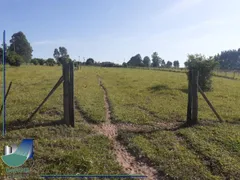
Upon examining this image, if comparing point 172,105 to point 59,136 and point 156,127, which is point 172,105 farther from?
point 59,136

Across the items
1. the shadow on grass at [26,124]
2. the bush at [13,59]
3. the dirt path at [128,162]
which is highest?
the bush at [13,59]

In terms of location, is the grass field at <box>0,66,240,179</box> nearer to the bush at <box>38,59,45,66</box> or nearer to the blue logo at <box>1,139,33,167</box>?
the blue logo at <box>1,139,33,167</box>

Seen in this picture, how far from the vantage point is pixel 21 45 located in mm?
74000

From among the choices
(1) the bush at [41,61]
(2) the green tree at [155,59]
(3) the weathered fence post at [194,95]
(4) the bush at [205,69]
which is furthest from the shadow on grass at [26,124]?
(2) the green tree at [155,59]

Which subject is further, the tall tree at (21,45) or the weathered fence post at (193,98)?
the tall tree at (21,45)

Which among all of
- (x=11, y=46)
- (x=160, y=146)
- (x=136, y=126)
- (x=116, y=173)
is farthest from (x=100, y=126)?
(x=11, y=46)

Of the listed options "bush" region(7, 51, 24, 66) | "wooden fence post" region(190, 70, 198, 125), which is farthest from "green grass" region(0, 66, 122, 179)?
"bush" region(7, 51, 24, 66)

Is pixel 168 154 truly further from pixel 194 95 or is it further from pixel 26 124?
pixel 26 124

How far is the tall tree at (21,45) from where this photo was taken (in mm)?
72750

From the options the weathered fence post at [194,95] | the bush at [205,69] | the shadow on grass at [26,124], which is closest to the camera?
the shadow on grass at [26,124]

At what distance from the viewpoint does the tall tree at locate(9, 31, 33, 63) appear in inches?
2864

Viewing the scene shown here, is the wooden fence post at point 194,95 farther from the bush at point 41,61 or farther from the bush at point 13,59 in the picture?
the bush at point 41,61

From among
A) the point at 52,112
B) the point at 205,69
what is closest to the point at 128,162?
the point at 52,112

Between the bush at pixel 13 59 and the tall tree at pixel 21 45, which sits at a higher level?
the tall tree at pixel 21 45
